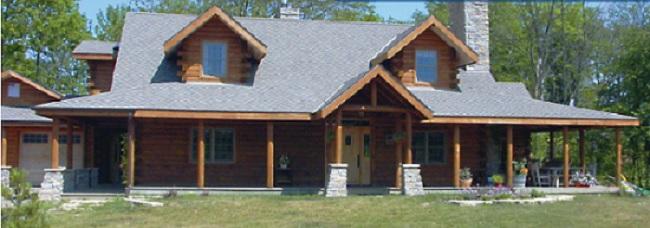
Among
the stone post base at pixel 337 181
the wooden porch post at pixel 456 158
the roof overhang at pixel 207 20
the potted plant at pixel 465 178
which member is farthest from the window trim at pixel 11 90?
the potted plant at pixel 465 178

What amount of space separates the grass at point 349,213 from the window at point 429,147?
443 centimetres

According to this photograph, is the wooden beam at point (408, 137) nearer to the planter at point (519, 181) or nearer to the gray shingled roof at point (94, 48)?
the planter at point (519, 181)

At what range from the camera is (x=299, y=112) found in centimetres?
2152

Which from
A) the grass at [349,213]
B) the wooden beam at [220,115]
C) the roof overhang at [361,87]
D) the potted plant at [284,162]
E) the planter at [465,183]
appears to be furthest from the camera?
the potted plant at [284,162]

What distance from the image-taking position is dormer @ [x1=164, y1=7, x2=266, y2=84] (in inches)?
919

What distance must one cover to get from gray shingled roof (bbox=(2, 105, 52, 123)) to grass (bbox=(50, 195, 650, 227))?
8187 mm

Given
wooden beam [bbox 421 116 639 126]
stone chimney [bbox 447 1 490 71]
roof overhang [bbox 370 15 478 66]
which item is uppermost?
stone chimney [bbox 447 1 490 71]

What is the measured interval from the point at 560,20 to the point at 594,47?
8.05 ft

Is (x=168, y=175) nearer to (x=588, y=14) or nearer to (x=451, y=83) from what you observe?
(x=451, y=83)

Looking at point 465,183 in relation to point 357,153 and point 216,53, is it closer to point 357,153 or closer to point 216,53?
point 357,153

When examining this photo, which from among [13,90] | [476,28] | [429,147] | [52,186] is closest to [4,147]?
[13,90]

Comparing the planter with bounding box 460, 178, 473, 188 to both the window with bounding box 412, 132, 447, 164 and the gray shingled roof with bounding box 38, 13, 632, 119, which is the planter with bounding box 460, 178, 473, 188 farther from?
the gray shingled roof with bounding box 38, 13, 632, 119

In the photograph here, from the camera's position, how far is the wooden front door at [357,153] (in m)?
24.1

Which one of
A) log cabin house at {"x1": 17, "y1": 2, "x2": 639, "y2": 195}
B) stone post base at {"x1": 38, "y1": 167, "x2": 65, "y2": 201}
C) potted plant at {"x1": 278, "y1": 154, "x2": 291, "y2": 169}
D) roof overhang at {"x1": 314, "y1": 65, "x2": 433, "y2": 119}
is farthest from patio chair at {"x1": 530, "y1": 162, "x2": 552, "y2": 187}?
stone post base at {"x1": 38, "y1": 167, "x2": 65, "y2": 201}
